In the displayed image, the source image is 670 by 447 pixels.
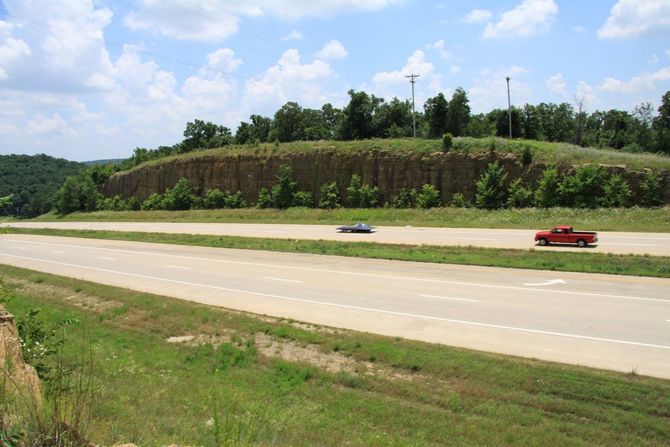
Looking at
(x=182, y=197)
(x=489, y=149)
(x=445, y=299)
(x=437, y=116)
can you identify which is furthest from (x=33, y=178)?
(x=445, y=299)

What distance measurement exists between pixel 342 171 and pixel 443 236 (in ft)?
79.9

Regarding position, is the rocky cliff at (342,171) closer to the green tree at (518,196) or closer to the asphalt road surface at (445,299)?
the green tree at (518,196)

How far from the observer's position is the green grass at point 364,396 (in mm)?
8594

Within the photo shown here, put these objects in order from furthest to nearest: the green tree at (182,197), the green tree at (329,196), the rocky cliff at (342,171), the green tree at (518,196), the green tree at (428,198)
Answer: the green tree at (182,197) < the green tree at (329,196) < the green tree at (428,198) < the rocky cliff at (342,171) < the green tree at (518,196)

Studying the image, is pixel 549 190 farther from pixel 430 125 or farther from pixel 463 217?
pixel 430 125

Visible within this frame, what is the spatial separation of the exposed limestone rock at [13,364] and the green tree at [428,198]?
42.2 metres

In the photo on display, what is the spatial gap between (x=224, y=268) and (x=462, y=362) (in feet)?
59.6

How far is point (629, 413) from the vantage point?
9.80m

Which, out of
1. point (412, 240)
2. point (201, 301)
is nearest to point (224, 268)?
point (201, 301)

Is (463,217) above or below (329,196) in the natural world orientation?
below

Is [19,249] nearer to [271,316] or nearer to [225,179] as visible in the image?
[225,179]

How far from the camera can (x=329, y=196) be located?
5512cm

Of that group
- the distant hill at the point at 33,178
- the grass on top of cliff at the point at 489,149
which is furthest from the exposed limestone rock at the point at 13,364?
the distant hill at the point at 33,178

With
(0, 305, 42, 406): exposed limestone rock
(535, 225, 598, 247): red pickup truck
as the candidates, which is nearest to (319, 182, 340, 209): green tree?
(535, 225, 598, 247): red pickup truck
